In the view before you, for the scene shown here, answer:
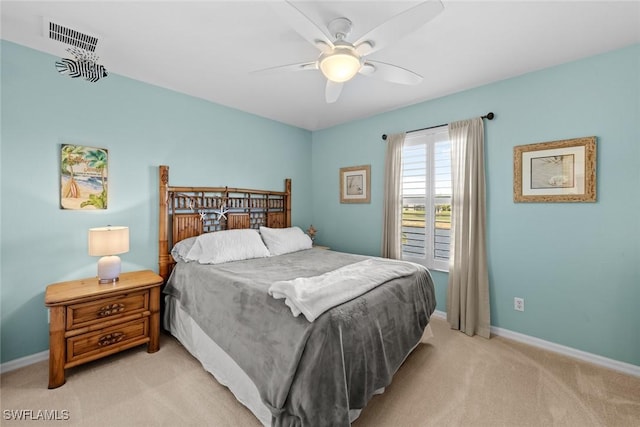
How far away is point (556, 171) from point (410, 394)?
233cm

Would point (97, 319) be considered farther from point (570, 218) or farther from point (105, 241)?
point (570, 218)

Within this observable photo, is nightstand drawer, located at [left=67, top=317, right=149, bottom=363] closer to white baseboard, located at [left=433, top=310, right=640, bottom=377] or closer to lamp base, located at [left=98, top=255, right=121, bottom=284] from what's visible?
lamp base, located at [left=98, top=255, right=121, bottom=284]

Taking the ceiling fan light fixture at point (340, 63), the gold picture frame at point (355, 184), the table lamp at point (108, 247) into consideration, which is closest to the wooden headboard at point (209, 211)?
the table lamp at point (108, 247)

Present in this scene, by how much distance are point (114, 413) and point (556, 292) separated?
3.64 meters

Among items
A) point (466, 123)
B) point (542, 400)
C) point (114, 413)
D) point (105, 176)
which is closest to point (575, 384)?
point (542, 400)

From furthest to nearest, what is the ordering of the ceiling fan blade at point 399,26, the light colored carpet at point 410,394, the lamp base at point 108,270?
the lamp base at point 108,270
the light colored carpet at point 410,394
the ceiling fan blade at point 399,26

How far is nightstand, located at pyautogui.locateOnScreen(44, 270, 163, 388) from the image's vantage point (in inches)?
78.0

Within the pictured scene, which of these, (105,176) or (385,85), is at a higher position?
(385,85)

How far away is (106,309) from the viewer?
2.22 m

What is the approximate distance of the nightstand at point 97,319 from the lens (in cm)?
198

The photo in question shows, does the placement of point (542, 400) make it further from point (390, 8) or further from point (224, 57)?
point (224, 57)

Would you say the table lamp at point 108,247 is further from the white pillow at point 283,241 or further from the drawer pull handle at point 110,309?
the white pillow at point 283,241

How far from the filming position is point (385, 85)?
2877 millimetres

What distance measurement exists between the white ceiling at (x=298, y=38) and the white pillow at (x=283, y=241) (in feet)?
5.56
